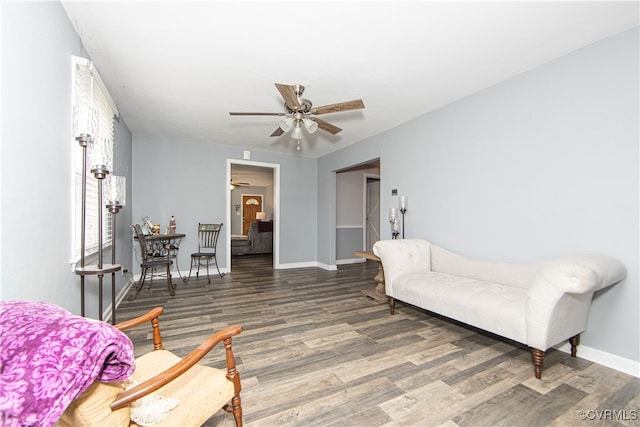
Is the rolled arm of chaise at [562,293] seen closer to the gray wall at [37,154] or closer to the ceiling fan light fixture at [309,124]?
the ceiling fan light fixture at [309,124]

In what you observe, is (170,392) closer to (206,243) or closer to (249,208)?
(206,243)

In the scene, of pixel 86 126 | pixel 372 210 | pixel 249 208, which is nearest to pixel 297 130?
pixel 86 126

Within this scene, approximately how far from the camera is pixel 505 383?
1887 millimetres

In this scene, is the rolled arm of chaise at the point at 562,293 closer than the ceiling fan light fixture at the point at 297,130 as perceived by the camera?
Yes

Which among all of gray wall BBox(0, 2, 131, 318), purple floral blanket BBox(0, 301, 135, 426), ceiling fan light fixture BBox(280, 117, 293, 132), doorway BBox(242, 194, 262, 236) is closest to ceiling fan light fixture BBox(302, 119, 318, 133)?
ceiling fan light fixture BBox(280, 117, 293, 132)

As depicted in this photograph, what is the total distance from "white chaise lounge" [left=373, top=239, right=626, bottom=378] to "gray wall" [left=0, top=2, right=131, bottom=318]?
9.23ft

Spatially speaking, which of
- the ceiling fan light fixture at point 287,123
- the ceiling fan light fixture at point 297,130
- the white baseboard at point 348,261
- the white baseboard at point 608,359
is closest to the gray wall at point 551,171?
the white baseboard at point 608,359

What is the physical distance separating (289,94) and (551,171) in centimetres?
242

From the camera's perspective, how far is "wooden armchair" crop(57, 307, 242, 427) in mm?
808

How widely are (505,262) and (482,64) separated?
189 centimetres

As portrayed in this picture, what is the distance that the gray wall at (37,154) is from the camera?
1.28 m

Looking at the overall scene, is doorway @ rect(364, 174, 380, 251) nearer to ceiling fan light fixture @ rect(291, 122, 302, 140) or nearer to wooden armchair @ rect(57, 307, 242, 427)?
ceiling fan light fixture @ rect(291, 122, 302, 140)

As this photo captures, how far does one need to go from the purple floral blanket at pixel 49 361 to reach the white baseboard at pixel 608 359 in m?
3.10

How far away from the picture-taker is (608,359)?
2111mm
